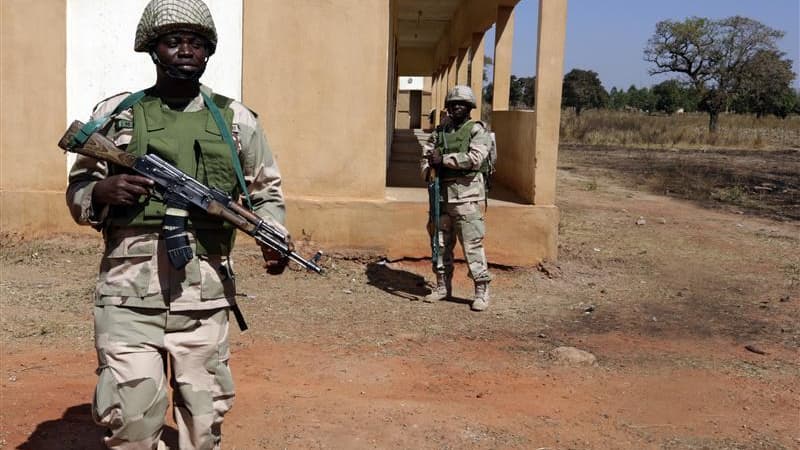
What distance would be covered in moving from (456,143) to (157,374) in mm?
4083

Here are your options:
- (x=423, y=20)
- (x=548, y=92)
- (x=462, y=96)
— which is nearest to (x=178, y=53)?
(x=462, y=96)

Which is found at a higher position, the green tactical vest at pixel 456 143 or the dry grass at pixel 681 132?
the dry grass at pixel 681 132

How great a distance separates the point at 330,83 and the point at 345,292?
1960mm

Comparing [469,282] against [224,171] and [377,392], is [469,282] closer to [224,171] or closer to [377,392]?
[377,392]

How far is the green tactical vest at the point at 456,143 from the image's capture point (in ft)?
20.8

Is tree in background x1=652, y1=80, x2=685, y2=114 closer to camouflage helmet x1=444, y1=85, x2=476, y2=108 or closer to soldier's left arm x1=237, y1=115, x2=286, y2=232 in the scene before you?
camouflage helmet x1=444, y1=85, x2=476, y2=108

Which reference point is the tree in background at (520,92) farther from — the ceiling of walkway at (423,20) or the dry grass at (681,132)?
the ceiling of walkway at (423,20)

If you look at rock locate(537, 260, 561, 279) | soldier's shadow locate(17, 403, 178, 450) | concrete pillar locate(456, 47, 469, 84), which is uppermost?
concrete pillar locate(456, 47, 469, 84)

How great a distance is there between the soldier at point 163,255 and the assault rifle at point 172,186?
0.09 ft

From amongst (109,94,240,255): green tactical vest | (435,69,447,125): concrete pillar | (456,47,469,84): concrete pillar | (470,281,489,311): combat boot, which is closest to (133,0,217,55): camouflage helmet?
(109,94,240,255): green tactical vest

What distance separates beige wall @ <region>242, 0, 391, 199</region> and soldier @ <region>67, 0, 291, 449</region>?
4.73 meters

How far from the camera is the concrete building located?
744cm

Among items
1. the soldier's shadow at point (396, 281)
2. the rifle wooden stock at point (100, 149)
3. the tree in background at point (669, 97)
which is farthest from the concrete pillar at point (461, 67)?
the tree in background at point (669, 97)

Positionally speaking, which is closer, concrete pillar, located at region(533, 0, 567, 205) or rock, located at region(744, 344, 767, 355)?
rock, located at region(744, 344, 767, 355)
